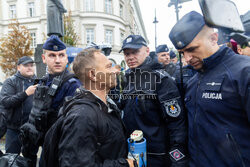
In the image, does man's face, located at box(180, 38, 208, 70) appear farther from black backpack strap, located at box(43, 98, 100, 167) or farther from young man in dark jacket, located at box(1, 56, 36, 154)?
young man in dark jacket, located at box(1, 56, 36, 154)

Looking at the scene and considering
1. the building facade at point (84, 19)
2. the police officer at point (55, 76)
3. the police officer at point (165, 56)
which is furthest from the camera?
the building facade at point (84, 19)

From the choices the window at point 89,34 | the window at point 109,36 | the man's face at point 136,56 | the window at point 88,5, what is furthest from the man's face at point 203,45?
the window at point 88,5

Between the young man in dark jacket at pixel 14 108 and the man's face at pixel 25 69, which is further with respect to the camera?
the man's face at pixel 25 69

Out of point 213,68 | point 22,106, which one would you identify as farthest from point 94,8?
point 213,68

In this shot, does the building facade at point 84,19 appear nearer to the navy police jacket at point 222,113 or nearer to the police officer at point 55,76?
the police officer at point 55,76

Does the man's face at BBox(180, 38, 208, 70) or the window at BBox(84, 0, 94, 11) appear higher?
the window at BBox(84, 0, 94, 11)

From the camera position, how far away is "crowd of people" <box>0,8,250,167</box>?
1.23 meters

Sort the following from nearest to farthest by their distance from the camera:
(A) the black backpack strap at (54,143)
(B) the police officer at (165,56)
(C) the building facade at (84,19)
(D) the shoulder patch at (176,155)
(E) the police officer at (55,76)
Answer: (A) the black backpack strap at (54,143), (D) the shoulder patch at (176,155), (E) the police officer at (55,76), (B) the police officer at (165,56), (C) the building facade at (84,19)

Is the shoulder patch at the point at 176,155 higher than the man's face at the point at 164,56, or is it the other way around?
the man's face at the point at 164,56

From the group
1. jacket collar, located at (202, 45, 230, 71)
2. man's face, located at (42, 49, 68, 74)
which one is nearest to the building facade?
man's face, located at (42, 49, 68, 74)

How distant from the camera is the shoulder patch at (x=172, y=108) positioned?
1.81 meters

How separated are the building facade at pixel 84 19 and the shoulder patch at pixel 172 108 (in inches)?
896

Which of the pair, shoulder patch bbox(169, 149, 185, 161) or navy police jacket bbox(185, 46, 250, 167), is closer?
navy police jacket bbox(185, 46, 250, 167)

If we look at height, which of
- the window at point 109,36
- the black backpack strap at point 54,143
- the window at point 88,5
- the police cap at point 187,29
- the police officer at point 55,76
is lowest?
the black backpack strap at point 54,143
